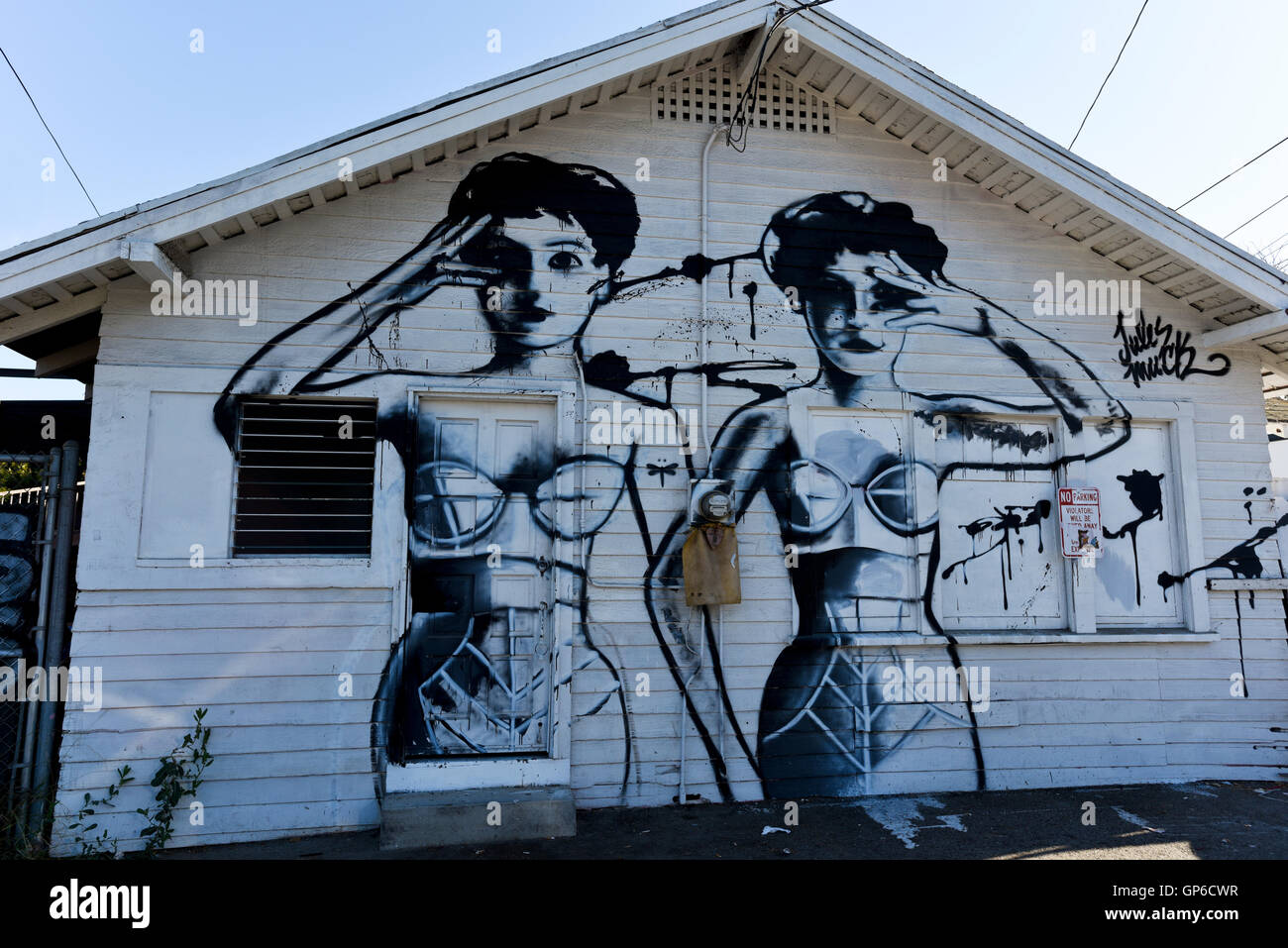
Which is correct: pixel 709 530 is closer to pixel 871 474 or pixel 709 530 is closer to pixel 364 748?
pixel 871 474

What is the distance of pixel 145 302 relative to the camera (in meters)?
5.14

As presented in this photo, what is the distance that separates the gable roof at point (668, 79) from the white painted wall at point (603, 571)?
0.14m

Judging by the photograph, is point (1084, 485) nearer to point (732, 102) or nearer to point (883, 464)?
point (883, 464)

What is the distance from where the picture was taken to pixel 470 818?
4766 millimetres

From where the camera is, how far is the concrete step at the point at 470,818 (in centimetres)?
470

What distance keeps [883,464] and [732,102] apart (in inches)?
115

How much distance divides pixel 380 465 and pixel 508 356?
111 cm

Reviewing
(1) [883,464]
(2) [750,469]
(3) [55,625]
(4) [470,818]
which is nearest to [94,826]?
(3) [55,625]

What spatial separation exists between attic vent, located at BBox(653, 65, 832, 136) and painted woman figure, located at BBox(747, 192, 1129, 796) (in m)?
0.63

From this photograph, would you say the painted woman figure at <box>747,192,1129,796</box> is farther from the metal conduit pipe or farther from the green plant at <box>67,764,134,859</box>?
the metal conduit pipe
